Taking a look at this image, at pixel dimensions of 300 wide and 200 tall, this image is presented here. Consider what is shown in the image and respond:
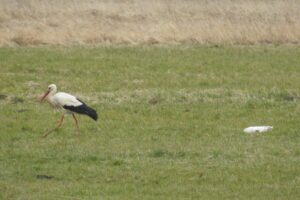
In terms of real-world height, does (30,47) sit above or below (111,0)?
above

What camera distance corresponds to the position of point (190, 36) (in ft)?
84.3

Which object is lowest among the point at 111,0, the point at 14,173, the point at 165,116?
the point at 111,0

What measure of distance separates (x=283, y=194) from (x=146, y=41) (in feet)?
48.6

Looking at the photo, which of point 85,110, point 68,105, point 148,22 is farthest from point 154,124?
point 148,22

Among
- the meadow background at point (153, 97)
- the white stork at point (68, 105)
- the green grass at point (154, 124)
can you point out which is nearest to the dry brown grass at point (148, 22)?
the meadow background at point (153, 97)

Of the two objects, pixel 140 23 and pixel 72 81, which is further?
pixel 140 23

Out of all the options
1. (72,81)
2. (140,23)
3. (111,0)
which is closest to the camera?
(72,81)

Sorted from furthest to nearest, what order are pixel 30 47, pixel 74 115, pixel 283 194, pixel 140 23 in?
pixel 140 23 < pixel 30 47 < pixel 74 115 < pixel 283 194

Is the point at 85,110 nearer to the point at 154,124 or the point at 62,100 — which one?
the point at 62,100

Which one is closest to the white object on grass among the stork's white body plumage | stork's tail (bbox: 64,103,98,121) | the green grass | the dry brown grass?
the green grass

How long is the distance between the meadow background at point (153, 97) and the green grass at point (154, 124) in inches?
0.9

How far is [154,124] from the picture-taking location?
15117 mm

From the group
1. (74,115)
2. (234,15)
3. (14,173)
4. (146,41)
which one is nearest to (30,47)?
(146,41)

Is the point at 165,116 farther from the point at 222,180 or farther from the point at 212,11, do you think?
the point at 212,11
